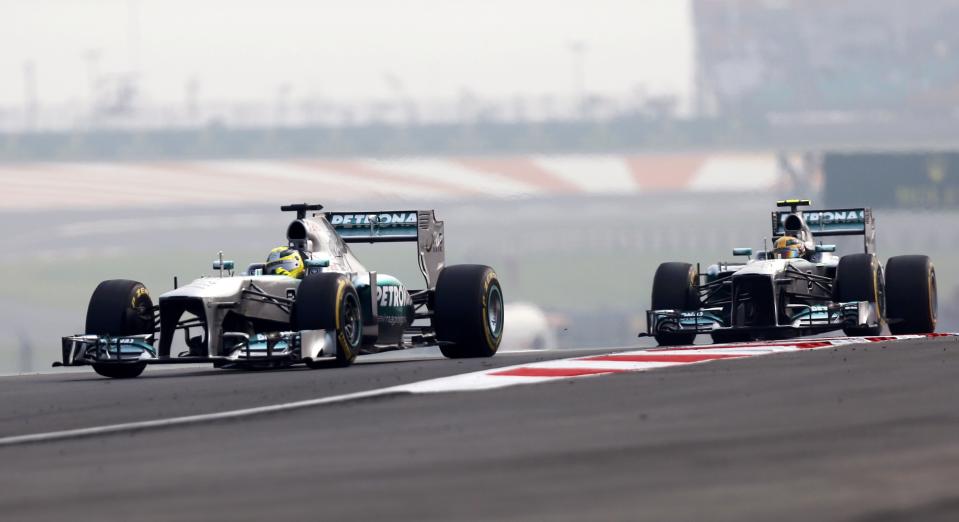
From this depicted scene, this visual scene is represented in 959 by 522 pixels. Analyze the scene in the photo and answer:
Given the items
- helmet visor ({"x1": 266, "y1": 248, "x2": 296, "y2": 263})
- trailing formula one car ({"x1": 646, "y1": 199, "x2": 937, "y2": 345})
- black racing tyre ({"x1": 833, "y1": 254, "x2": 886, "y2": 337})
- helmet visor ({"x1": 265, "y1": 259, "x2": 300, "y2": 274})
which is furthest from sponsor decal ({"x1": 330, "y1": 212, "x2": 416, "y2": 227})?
black racing tyre ({"x1": 833, "y1": 254, "x2": 886, "y2": 337})

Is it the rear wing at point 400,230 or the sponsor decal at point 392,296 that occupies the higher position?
the rear wing at point 400,230

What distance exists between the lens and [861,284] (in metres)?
21.4

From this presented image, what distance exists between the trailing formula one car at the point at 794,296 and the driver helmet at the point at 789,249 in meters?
0.01

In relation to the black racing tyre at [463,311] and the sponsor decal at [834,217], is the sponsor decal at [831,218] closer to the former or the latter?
the sponsor decal at [834,217]

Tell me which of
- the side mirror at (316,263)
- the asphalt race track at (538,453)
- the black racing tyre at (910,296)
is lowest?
the asphalt race track at (538,453)

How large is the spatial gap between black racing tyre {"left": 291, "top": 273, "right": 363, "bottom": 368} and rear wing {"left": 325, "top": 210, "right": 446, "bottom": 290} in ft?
10.3

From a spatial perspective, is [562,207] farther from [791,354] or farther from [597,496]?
[597,496]

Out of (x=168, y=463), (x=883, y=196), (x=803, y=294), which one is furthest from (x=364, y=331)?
(x=883, y=196)

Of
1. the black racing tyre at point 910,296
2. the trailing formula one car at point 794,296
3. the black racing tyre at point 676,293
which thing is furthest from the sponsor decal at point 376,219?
the black racing tyre at point 910,296

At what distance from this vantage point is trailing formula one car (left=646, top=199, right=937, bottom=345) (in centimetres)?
2105

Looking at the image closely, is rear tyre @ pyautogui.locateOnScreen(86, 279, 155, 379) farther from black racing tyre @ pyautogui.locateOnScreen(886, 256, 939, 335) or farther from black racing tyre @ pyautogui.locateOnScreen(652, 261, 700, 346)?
black racing tyre @ pyautogui.locateOnScreen(886, 256, 939, 335)

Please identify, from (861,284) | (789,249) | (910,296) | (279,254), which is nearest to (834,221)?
(789,249)

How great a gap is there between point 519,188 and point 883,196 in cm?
4572

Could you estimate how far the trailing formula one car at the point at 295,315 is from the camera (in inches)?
671
